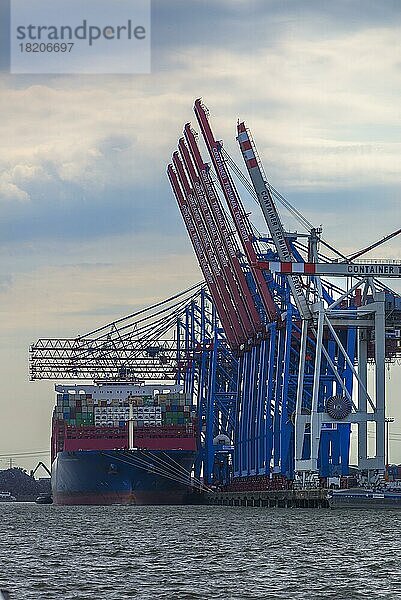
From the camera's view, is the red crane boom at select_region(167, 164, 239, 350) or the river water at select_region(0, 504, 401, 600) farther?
the red crane boom at select_region(167, 164, 239, 350)

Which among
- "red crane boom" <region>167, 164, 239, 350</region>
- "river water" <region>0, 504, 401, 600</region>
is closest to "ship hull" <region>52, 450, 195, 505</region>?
"red crane boom" <region>167, 164, 239, 350</region>

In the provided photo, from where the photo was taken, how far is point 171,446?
11631cm

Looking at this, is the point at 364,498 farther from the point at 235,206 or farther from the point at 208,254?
the point at 208,254

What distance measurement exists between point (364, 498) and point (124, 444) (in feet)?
125

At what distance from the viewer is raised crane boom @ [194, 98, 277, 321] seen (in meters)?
98.6

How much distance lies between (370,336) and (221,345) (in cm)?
2714

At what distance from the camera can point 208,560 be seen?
47812 millimetres

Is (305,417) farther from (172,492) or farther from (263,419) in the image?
Answer: (172,492)

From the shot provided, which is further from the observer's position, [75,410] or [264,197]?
[75,410]

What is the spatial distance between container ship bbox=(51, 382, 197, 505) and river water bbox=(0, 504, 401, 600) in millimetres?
38753

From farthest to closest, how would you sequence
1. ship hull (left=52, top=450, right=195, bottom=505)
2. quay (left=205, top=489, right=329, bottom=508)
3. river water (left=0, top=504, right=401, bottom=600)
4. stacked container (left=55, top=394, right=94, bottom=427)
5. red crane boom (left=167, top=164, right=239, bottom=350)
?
1. stacked container (left=55, top=394, right=94, bottom=427)
2. ship hull (left=52, top=450, right=195, bottom=505)
3. red crane boom (left=167, top=164, right=239, bottom=350)
4. quay (left=205, top=489, right=329, bottom=508)
5. river water (left=0, top=504, right=401, bottom=600)

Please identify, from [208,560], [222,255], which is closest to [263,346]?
[222,255]

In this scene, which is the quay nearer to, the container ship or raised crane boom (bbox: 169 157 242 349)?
the container ship

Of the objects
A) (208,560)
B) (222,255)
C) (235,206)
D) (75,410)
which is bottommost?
(208,560)
